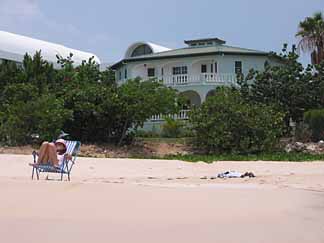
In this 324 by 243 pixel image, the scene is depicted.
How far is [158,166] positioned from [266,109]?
29.8ft

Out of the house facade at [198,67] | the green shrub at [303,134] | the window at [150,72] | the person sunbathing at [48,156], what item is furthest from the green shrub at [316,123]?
the person sunbathing at [48,156]

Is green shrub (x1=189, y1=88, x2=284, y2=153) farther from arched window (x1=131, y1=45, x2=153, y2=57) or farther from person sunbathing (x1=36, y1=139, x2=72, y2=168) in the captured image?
arched window (x1=131, y1=45, x2=153, y2=57)

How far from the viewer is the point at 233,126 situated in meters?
25.5

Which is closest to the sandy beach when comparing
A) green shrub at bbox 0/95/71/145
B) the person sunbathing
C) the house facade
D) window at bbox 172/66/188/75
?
the person sunbathing

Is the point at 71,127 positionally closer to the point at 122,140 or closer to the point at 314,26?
the point at 122,140

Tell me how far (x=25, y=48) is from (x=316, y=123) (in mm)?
27406

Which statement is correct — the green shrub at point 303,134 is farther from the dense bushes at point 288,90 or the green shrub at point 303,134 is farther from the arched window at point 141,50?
the arched window at point 141,50

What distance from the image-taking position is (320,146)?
26078mm

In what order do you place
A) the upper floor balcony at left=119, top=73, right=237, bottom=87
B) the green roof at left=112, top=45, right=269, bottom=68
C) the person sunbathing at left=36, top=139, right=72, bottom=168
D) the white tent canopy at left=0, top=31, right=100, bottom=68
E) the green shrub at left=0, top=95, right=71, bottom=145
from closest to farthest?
the person sunbathing at left=36, top=139, right=72, bottom=168 < the green shrub at left=0, top=95, right=71, bottom=145 < the upper floor balcony at left=119, top=73, right=237, bottom=87 < the green roof at left=112, top=45, right=269, bottom=68 < the white tent canopy at left=0, top=31, right=100, bottom=68

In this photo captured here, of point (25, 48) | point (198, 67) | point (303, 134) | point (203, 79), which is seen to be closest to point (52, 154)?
point (303, 134)

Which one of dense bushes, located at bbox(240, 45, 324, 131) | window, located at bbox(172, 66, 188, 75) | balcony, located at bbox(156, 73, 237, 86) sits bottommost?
dense bushes, located at bbox(240, 45, 324, 131)

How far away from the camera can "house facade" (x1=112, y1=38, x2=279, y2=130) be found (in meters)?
37.2

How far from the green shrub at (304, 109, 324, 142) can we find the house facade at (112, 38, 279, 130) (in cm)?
958

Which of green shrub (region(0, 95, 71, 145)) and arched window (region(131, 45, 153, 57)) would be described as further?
arched window (region(131, 45, 153, 57))
